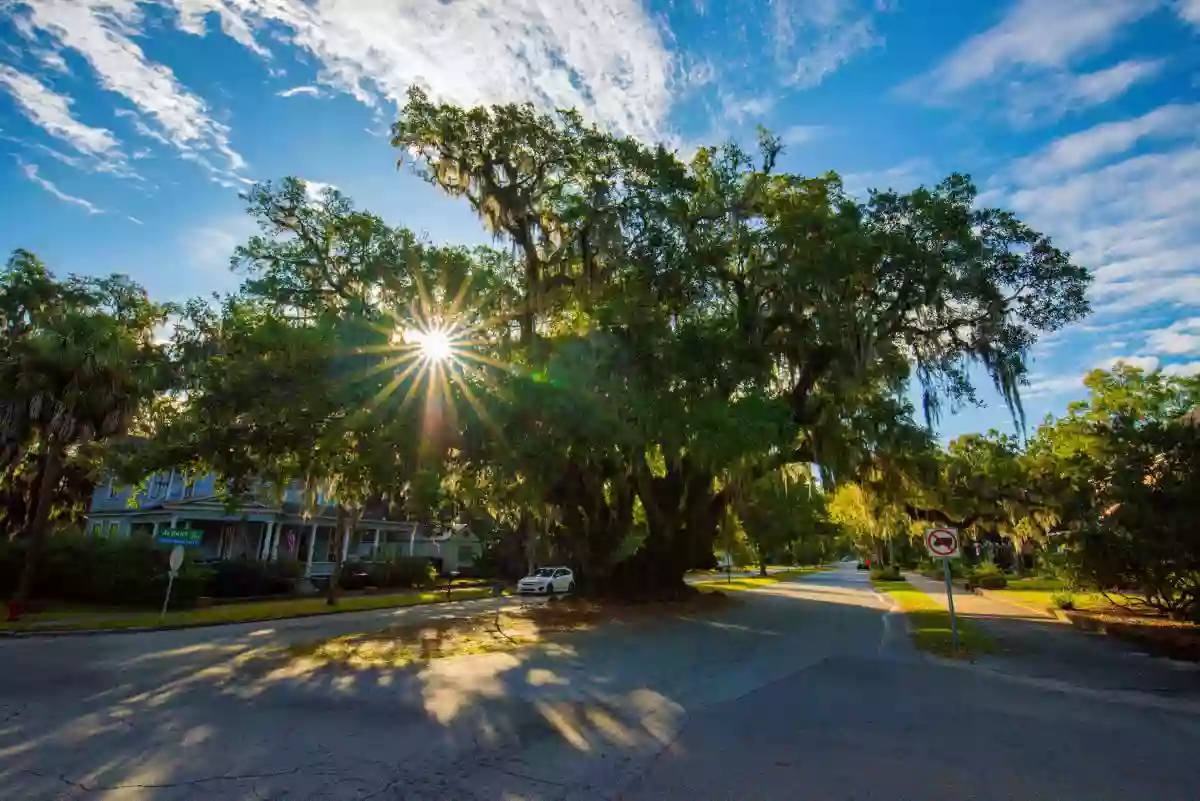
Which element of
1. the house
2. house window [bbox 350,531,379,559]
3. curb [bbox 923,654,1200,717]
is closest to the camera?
curb [bbox 923,654,1200,717]

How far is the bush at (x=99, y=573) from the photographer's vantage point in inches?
825

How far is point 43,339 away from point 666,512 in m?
20.2

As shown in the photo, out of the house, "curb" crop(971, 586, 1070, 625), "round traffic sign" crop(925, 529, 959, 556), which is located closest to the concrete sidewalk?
"curb" crop(971, 586, 1070, 625)

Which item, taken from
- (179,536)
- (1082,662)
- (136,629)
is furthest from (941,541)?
(179,536)

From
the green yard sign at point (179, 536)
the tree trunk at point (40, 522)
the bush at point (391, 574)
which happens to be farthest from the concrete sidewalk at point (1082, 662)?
the bush at point (391, 574)

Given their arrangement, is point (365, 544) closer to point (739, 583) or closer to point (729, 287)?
point (739, 583)

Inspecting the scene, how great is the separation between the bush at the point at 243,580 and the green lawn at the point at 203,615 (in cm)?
174

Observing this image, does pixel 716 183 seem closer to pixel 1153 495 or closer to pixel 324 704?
pixel 1153 495

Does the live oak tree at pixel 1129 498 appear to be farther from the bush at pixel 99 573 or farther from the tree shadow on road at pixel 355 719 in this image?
the bush at pixel 99 573

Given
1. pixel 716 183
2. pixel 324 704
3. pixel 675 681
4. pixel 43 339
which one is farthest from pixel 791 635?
pixel 43 339

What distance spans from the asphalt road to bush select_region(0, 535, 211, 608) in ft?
39.3

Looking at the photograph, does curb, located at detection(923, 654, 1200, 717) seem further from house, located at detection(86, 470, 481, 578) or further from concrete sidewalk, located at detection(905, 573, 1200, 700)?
house, located at detection(86, 470, 481, 578)

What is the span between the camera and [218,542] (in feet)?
109

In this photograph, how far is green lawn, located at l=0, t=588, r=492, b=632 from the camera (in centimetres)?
1623
